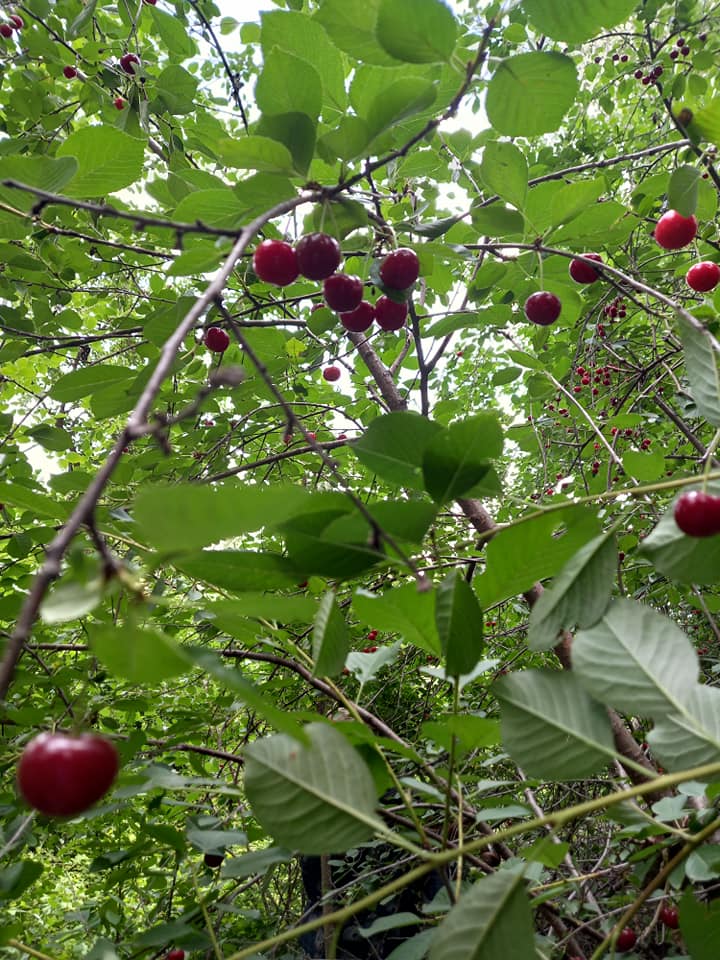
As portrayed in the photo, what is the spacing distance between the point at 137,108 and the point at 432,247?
4.91ft

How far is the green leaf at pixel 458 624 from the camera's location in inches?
24.6

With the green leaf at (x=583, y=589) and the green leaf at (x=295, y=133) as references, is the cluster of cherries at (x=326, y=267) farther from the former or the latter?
the green leaf at (x=583, y=589)

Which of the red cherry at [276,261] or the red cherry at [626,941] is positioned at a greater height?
the red cherry at [276,261]

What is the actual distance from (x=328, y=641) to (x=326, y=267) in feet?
1.90

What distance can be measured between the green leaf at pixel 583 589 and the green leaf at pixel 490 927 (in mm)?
225

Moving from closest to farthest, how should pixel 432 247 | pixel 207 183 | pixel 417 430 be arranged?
1. pixel 417 430
2. pixel 432 247
3. pixel 207 183

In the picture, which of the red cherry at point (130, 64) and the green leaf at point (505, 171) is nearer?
the green leaf at point (505, 171)

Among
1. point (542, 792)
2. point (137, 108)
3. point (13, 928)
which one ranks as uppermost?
point (137, 108)

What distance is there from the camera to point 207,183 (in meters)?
1.34

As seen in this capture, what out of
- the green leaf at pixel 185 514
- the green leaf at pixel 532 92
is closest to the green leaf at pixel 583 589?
the green leaf at pixel 185 514

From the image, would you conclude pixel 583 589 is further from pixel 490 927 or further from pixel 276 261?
pixel 276 261

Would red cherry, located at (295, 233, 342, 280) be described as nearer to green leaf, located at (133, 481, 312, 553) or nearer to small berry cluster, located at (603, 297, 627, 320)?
green leaf, located at (133, 481, 312, 553)

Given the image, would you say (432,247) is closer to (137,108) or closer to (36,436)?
(36,436)

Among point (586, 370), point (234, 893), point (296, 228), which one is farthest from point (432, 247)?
point (586, 370)
